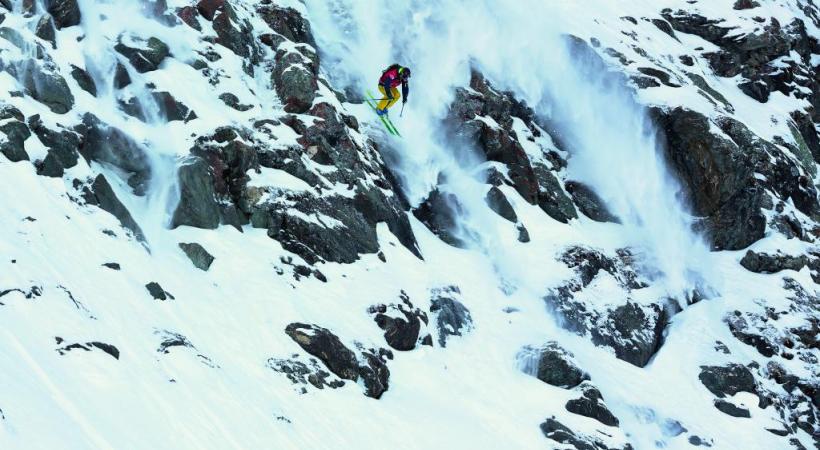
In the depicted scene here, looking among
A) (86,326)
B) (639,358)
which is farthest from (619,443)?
(86,326)

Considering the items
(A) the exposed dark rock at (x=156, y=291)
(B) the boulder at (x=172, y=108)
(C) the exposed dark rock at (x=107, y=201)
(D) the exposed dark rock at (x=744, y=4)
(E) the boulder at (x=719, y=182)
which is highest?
(D) the exposed dark rock at (x=744, y=4)

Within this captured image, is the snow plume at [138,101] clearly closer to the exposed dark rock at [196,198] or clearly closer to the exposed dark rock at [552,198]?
the exposed dark rock at [196,198]

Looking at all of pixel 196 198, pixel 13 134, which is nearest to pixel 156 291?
pixel 196 198

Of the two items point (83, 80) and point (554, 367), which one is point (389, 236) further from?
point (83, 80)

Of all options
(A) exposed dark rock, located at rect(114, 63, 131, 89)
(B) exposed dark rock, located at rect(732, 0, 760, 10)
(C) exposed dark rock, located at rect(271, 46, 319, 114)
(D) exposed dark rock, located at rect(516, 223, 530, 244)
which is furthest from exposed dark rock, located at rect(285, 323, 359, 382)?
(B) exposed dark rock, located at rect(732, 0, 760, 10)

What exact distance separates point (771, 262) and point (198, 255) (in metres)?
20.6

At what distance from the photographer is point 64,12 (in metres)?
22.2

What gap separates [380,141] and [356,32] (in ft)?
22.7

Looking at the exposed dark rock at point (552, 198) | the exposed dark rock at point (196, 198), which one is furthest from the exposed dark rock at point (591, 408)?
the exposed dark rock at point (196, 198)

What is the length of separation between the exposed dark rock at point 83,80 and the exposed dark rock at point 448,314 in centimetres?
1013

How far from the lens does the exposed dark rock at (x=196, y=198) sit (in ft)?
64.5

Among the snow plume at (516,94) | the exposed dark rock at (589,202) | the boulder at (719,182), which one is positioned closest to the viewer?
the snow plume at (516,94)

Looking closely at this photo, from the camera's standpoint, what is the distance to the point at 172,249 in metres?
18.8

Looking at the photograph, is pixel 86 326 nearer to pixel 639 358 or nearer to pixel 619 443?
pixel 619 443
